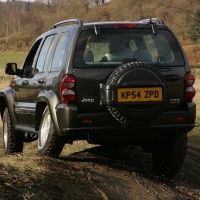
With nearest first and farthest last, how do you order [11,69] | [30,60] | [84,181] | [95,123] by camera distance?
[84,181], [95,123], [11,69], [30,60]

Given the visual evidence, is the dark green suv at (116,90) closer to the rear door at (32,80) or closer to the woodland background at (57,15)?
the rear door at (32,80)

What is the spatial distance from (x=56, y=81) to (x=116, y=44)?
0.91 metres

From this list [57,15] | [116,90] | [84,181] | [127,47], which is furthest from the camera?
[57,15]

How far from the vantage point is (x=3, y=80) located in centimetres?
4188

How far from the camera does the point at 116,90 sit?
5906mm

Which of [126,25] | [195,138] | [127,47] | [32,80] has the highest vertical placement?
[126,25]

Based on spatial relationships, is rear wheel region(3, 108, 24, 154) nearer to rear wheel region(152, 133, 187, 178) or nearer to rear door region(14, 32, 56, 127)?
rear door region(14, 32, 56, 127)

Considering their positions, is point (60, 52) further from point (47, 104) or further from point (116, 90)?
point (116, 90)

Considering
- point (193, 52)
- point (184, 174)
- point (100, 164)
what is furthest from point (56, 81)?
point (193, 52)

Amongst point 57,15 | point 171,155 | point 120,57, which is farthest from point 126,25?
point 57,15

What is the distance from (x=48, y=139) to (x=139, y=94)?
132 centimetres

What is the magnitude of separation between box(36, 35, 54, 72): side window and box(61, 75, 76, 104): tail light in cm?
133

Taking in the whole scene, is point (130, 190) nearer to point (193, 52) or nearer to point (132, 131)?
point (132, 131)

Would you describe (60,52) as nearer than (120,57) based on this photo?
No
